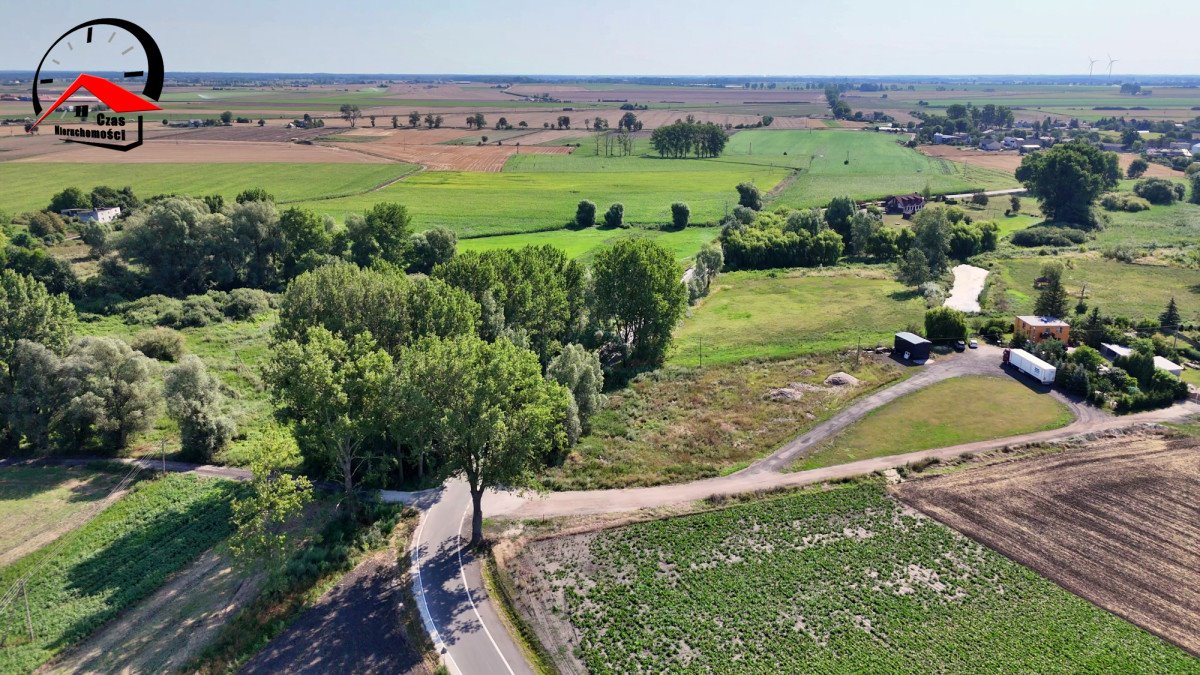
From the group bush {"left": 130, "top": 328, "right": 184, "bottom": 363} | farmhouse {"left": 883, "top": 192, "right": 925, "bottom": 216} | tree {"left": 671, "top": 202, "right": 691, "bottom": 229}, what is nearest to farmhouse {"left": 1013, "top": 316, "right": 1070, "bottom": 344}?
tree {"left": 671, "top": 202, "right": 691, "bottom": 229}

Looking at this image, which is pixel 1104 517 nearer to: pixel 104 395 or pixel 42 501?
pixel 42 501

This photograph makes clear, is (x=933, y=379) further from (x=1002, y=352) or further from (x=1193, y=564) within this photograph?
(x=1193, y=564)

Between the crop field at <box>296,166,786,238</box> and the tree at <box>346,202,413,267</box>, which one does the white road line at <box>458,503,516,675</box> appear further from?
the crop field at <box>296,166,786,238</box>

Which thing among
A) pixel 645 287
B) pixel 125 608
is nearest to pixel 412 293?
pixel 645 287

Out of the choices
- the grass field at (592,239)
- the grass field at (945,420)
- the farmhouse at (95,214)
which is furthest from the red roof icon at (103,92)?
the grass field at (945,420)

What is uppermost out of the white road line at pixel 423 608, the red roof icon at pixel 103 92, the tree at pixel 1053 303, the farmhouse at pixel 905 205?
the red roof icon at pixel 103 92

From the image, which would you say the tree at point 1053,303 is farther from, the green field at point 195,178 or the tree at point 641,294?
the green field at point 195,178
